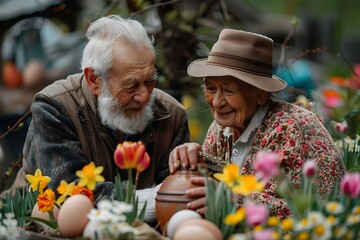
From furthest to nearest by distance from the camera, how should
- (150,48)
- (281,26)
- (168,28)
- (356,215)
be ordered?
(281,26), (168,28), (150,48), (356,215)

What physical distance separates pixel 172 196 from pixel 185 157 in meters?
0.23

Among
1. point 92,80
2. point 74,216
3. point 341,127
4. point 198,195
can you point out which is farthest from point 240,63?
point 74,216

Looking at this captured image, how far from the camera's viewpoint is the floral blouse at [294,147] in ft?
14.9

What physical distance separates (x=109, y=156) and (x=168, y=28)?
6.85 feet

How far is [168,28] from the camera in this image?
A: 7.06 m

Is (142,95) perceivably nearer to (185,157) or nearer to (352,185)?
(185,157)

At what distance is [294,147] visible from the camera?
15.0 feet

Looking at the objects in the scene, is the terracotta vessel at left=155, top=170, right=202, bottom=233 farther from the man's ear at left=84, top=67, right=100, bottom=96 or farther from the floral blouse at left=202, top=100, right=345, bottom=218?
the man's ear at left=84, top=67, right=100, bottom=96

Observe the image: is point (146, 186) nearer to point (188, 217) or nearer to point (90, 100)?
point (90, 100)

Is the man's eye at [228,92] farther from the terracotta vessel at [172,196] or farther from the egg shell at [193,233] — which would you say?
the egg shell at [193,233]

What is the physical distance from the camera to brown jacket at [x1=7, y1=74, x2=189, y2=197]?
196 inches

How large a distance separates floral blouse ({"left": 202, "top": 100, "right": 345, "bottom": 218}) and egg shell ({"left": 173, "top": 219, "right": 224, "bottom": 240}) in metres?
0.64

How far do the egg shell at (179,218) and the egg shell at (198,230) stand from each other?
0.17 m

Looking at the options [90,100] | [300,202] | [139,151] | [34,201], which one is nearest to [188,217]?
[139,151]
